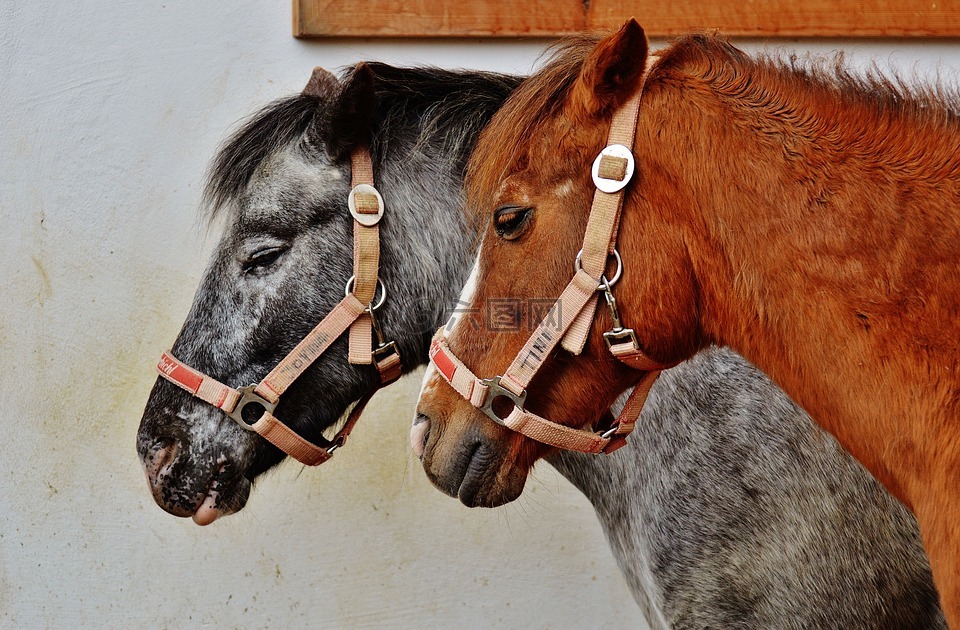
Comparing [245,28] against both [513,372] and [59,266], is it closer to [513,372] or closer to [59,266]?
[59,266]

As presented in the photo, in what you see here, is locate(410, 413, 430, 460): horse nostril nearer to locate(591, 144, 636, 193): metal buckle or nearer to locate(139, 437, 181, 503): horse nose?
locate(591, 144, 636, 193): metal buckle

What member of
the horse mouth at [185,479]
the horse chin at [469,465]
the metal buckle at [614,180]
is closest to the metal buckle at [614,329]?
the metal buckle at [614,180]

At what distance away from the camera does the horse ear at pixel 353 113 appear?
78.7 inches

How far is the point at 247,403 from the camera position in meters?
1.98

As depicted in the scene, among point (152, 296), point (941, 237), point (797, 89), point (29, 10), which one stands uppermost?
point (797, 89)

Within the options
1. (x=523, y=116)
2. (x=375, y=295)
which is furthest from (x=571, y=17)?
(x=523, y=116)

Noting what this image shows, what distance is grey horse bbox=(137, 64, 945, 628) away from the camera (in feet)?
6.16

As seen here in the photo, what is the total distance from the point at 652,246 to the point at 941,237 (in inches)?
17.1

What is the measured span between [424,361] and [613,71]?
1.05 m

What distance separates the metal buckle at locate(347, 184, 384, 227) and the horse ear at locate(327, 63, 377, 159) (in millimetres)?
121

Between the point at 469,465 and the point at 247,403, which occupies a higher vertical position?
the point at 469,465

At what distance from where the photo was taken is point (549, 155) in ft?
4.76

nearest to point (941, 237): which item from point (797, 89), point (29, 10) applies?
point (797, 89)

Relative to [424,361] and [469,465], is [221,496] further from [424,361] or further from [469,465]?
[469,465]
